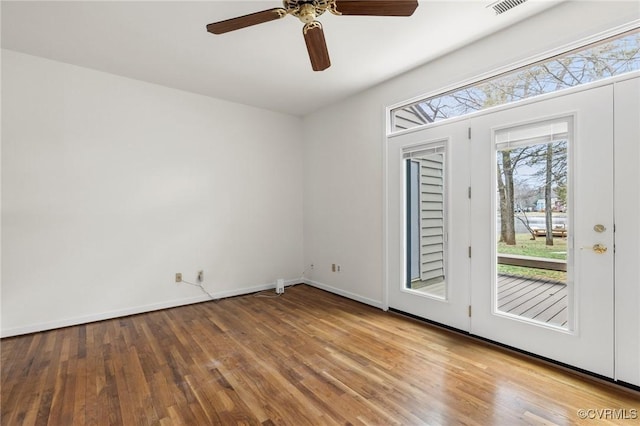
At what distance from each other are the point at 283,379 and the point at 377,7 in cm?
253

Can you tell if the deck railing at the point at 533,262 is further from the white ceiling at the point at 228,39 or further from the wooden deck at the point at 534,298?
the white ceiling at the point at 228,39

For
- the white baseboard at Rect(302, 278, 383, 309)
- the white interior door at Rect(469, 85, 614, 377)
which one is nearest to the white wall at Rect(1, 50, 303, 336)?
the white baseboard at Rect(302, 278, 383, 309)

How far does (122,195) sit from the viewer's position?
348cm

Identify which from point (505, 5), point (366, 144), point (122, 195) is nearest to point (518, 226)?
point (505, 5)

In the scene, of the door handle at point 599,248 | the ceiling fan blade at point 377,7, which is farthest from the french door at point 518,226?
the ceiling fan blade at point 377,7

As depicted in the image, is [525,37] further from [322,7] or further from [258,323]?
[258,323]

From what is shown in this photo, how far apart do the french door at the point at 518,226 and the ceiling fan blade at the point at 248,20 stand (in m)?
1.95

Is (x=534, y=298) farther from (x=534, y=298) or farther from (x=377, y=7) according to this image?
(x=377, y=7)

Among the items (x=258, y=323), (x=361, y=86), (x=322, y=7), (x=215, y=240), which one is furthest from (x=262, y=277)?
(x=322, y=7)

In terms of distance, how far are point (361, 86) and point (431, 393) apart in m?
3.30

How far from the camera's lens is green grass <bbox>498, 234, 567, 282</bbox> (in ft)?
7.58

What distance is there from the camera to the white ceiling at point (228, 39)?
232 centimetres

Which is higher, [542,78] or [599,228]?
[542,78]

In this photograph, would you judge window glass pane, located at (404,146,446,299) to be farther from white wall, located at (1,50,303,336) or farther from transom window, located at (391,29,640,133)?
white wall, located at (1,50,303,336)
